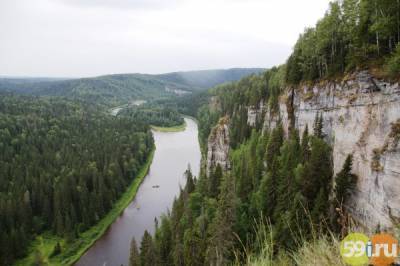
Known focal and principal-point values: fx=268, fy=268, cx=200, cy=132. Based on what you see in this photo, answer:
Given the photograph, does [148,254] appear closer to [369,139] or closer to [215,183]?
[215,183]

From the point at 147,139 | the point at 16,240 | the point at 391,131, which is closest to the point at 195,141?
the point at 147,139

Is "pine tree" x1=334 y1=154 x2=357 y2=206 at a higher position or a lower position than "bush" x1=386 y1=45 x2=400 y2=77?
lower

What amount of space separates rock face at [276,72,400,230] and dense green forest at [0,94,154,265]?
37761mm

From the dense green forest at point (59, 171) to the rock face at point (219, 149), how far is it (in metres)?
21.7

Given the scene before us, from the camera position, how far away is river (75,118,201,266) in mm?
36781

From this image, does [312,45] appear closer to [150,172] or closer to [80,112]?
[150,172]

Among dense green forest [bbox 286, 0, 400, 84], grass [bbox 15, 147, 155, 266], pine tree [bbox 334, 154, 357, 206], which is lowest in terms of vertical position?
grass [bbox 15, 147, 155, 266]

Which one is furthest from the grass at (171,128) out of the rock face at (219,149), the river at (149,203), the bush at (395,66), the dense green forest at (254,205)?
the bush at (395,66)

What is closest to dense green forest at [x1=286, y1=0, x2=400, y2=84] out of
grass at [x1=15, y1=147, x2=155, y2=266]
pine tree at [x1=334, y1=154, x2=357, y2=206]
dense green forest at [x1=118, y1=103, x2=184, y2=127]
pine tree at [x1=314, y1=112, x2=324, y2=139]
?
pine tree at [x1=314, y1=112, x2=324, y2=139]

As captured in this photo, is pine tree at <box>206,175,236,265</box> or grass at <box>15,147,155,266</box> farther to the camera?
grass at <box>15,147,155,266</box>

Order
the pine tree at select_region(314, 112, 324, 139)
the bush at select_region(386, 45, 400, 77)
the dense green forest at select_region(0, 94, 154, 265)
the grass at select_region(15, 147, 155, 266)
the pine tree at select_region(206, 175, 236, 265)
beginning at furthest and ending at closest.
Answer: the dense green forest at select_region(0, 94, 154, 265) < the grass at select_region(15, 147, 155, 266) < the pine tree at select_region(314, 112, 324, 139) < the pine tree at select_region(206, 175, 236, 265) < the bush at select_region(386, 45, 400, 77)

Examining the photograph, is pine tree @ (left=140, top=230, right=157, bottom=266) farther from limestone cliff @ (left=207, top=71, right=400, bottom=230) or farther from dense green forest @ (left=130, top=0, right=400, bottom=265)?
limestone cliff @ (left=207, top=71, right=400, bottom=230)

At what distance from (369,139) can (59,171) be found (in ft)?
193

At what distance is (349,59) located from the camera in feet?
74.7
